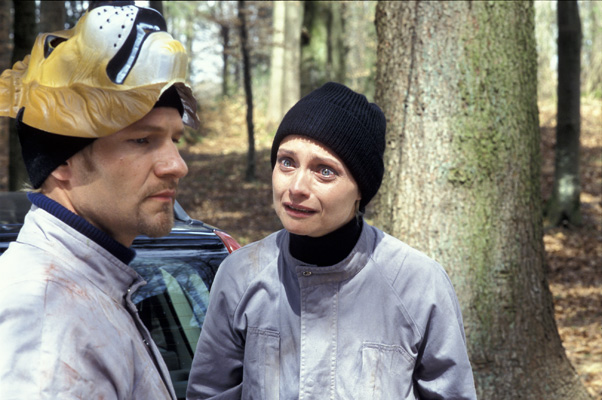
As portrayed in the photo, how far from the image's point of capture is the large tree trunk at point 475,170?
173 inches

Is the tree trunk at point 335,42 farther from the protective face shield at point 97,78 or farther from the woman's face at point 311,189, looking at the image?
the protective face shield at point 97,78

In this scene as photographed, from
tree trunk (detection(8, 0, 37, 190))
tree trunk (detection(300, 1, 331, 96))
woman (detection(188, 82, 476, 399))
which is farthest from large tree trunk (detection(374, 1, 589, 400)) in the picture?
tree trunk (detection(300, 1, 331, 96))

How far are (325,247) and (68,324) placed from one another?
3.89 ft

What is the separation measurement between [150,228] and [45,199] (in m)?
0.25

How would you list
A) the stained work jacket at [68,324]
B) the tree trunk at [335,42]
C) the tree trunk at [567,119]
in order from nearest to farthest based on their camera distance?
the stained work jacket at [68,324]
the tree trunk at [567,119]
the tree trunk at [335,42]

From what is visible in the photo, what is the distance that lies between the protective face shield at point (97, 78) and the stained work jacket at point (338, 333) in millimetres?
978

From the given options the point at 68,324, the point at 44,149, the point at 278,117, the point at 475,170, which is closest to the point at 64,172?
the point at 44,149

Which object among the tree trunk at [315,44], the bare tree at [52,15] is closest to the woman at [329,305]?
the bare tree at [52,15]

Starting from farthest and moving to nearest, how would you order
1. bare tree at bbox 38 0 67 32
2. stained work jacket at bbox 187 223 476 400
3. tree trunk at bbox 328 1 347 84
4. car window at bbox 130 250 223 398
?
tree trunk at bbox 328 1 347 84
bare tree at bbox 38 0 67 32
car window at bbox 130 250 223 398
stained work jacket at bbox 187 223 476 400

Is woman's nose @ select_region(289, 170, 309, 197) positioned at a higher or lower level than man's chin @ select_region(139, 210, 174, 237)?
lower

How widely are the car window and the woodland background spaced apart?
98.3 inches

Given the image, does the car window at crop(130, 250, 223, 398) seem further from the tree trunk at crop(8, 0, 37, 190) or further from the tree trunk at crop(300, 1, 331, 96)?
the tree trunk at crop(300, 1, 331, 96)

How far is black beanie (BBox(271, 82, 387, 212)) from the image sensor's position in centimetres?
230

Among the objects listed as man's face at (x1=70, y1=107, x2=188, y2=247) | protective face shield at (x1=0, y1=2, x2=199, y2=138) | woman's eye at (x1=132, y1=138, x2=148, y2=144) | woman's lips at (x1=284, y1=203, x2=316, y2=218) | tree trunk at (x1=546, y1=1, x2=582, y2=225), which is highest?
protective face shield at (x1=0, y1=2, x2=199, y2=138)
